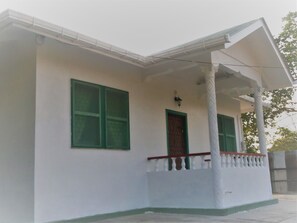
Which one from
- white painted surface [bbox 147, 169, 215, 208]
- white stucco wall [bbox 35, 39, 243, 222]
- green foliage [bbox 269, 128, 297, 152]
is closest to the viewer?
white stucco wall [bbox 35, 39, 243, 222]

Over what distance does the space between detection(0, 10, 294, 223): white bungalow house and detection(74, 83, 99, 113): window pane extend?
0.02m

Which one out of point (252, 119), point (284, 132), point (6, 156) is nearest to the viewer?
A: point (6, 156)

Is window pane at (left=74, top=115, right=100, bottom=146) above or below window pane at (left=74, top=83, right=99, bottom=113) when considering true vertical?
below

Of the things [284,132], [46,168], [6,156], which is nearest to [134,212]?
[46,168]

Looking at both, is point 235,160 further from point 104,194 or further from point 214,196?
point 104,194

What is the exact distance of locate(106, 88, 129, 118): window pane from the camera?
700 centimetres

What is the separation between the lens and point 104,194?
6.56 m

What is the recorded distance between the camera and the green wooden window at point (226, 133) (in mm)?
10758

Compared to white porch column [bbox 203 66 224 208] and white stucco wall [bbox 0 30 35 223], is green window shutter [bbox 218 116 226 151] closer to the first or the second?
white porch column [bbox 203 66 224 208]

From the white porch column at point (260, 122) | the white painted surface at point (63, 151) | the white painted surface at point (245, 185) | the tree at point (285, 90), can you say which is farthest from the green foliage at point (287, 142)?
the white painted surface at point (63, 151)

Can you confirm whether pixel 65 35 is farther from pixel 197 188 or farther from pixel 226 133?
pixel 226 133

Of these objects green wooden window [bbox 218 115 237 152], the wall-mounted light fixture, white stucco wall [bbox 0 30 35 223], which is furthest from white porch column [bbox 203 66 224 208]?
green wooden window [bbox 218 115 237 152]

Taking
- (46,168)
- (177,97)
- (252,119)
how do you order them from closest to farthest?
(46,168), (177,97), (252,119)

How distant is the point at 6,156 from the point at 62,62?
6.39 feet
